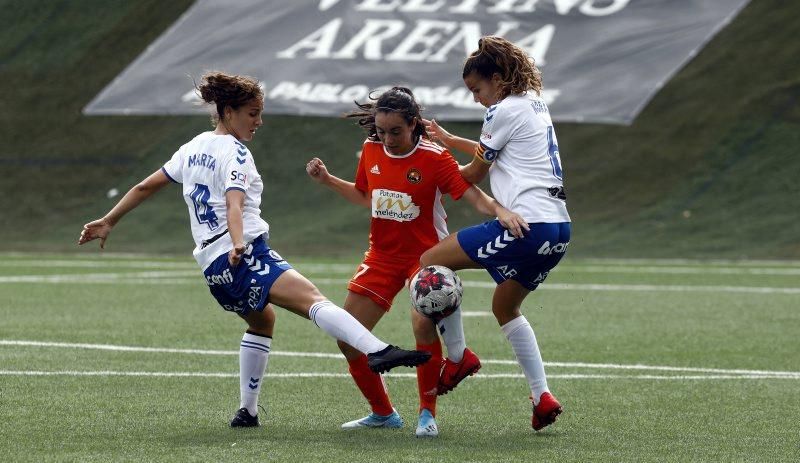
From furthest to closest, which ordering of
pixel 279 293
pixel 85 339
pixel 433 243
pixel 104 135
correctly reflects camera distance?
pixel 104 135, pixel 85 339, pixel 433 243, pixel 279 293

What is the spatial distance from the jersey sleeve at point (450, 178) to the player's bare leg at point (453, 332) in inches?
10.7

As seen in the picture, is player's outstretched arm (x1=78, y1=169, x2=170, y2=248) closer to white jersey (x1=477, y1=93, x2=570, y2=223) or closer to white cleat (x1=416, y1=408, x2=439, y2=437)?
white jersey (x1=477, y1=93, x2=570, y2=223)

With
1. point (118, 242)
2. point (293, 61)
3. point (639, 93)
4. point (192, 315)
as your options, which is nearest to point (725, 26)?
point (639, 93)

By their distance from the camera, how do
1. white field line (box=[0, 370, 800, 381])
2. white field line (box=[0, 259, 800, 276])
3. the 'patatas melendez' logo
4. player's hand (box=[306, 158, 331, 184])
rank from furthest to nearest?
white field line (box=[0, 259, 800, 276]) → white field line (box=[0, 370, 800, 381]) → player's hand (box=[306, 158, 331, 184]) → the 'patatas melendez' logo

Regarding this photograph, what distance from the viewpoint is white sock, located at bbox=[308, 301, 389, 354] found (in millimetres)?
7194

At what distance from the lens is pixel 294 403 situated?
866 centimetres

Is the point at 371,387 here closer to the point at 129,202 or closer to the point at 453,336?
the point at 453,336

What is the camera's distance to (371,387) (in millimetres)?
7910

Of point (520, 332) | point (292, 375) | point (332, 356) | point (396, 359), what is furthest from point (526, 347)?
point (332, 356)

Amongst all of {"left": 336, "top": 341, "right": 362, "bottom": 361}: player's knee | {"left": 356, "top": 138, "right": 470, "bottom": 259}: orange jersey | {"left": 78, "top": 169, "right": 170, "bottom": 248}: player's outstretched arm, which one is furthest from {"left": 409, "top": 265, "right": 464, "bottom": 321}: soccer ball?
{"left": 78, "top": 169, "right": 170, "bottom": 248}: player's outstretched arm

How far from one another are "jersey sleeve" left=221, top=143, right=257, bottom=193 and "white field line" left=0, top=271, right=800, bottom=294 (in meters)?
11.7

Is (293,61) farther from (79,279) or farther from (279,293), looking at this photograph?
(279,293)

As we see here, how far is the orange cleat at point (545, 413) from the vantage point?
745 cm

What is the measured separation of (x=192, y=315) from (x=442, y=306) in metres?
7.86
